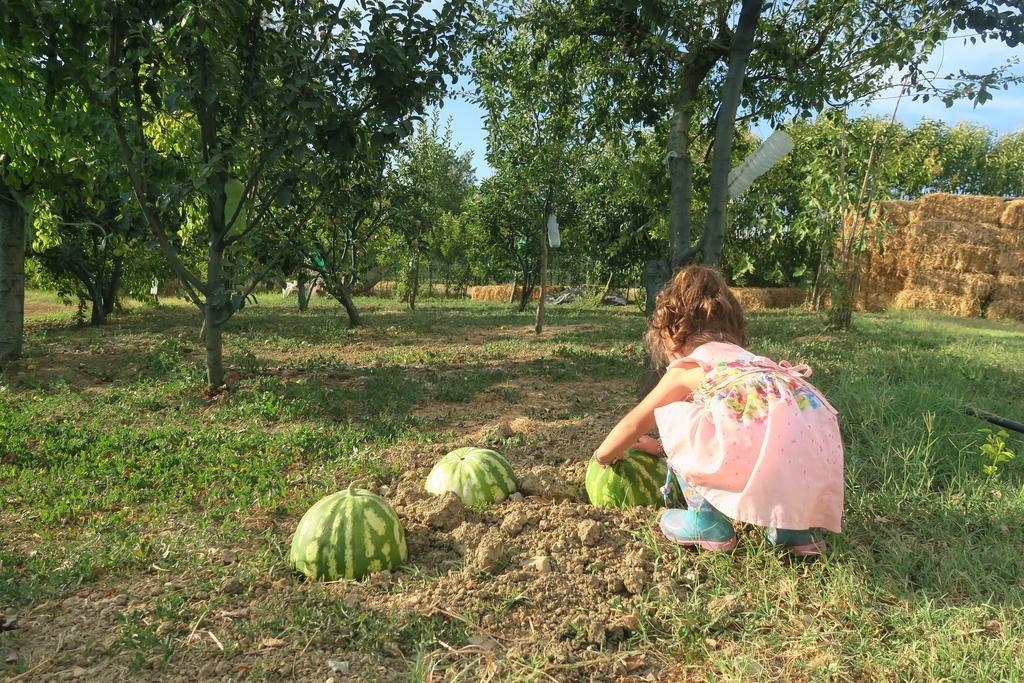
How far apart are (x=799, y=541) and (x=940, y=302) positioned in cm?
2172

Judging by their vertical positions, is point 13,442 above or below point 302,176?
below

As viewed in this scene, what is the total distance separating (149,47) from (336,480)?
389 centimetres

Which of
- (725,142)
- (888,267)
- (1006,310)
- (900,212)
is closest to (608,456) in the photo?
(725,142)

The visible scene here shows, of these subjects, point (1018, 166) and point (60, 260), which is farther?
point (1018, 166)

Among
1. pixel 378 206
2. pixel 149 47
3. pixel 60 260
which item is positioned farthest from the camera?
pixel 378 206

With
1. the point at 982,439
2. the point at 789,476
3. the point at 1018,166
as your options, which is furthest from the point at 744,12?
the point at 1018,166

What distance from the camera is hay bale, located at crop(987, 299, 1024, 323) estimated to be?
19.8 m

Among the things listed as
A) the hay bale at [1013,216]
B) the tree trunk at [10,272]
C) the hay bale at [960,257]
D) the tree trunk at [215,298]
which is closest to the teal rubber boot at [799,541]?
the tree trunk at [215,298]

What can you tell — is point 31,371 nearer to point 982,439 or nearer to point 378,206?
point 378,206

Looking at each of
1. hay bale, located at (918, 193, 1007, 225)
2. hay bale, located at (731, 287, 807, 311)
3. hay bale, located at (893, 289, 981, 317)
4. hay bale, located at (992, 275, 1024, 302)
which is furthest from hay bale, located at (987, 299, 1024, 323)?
hay bale, located at (731, 287, 807, 311)

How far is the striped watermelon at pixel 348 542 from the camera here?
2.87 meters

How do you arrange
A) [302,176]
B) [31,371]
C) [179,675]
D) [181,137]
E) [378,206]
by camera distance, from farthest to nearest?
[378,206], [181,137], [31,371], [302,176], [179,675]

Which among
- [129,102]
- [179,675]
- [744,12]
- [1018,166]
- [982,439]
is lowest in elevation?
[179,675]

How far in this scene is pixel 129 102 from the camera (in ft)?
20.1
